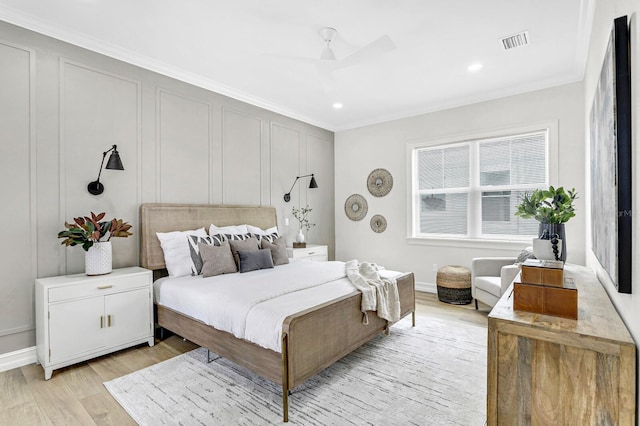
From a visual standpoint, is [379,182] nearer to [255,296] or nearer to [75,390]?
[255,296]

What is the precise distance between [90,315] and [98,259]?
0.46 m

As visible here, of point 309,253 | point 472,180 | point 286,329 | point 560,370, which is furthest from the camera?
point 309,253

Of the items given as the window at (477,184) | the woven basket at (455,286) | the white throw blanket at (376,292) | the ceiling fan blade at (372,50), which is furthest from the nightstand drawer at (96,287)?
the window at (477,184)

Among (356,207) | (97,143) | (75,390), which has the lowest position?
(75,390)

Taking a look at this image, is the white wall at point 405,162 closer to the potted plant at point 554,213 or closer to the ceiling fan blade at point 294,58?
the potted plant at point 554,213

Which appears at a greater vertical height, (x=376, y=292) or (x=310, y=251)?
(x=310, y=251)

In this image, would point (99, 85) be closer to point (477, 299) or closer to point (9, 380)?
point (9, 380)

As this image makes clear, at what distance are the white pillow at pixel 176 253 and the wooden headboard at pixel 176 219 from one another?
92 mm

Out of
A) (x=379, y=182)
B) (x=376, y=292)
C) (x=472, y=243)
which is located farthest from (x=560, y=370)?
(x=379, y=182)

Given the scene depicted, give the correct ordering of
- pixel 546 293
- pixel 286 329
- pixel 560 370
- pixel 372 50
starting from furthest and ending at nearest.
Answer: pixel 372 50 < pixel 286 329 < pixel 546 293 < pixel 560 370

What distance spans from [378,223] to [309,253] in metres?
1.37

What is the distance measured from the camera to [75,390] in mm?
2299

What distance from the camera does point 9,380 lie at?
2.41 meters

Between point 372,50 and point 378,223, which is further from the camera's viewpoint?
point 378,223
